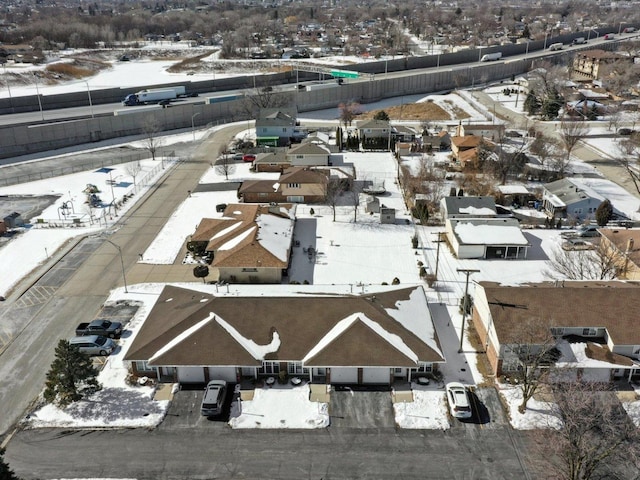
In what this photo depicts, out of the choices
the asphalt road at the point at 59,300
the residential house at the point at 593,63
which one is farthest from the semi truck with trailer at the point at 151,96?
the residential house at the point at 593,63

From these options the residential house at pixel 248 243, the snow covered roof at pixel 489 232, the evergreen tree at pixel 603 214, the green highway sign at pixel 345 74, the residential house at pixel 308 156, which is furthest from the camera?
the green highway sign at pixel 345 74

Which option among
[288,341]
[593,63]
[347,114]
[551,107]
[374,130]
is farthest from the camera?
[593,63]

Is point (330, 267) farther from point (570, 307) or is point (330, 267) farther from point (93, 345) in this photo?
point (93, 345)

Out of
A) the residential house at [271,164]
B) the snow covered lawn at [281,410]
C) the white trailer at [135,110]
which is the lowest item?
the snow covered lawn at [281,410]

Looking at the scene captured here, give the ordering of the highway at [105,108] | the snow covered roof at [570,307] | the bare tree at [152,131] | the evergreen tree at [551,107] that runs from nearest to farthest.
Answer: the snow covered roof at [570,307], the bare tree at [152,131], the highway at [105,108], the evergreen tree at [551,107]

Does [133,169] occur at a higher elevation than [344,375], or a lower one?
higher

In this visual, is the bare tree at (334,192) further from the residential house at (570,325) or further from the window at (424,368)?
the window at (424,368)

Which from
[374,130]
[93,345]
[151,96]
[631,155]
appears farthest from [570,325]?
[151,96]
